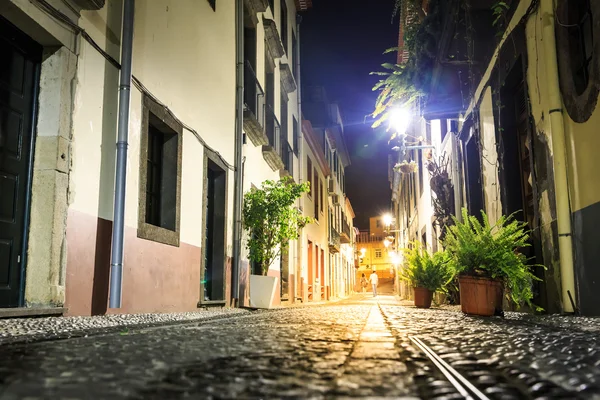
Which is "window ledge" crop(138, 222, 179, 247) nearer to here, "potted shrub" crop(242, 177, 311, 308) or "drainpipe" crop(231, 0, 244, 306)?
"drainpipe" crop(231, 0, 244, 306)

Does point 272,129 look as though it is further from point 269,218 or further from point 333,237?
point 333,237

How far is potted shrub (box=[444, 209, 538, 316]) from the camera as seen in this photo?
4887 millimetres

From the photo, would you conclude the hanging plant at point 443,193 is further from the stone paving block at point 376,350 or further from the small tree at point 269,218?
the stone paving block at point 376,350

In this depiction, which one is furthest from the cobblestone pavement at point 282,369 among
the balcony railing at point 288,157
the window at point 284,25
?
the window at point 284,25

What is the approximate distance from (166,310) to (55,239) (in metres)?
2.14

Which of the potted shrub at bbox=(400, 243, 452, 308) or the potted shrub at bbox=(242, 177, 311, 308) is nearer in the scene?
the potted shrub at bbox=(400, 243, 452, 308)

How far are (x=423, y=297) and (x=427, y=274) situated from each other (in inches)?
13.6

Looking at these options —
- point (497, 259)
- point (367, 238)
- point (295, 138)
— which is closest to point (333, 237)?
point (295, 138)

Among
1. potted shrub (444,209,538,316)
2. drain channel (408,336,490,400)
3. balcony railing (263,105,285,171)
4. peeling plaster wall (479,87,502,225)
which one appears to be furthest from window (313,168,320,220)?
drain channel (408,336,490,400)

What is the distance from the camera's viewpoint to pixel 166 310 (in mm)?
5867

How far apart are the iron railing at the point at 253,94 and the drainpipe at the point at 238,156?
0.44m

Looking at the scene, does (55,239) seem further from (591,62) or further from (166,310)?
(591,62)

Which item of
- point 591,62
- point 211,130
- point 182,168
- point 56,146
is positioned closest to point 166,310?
point 182,168

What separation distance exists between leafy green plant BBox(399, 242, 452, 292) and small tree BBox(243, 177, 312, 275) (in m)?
2.10
